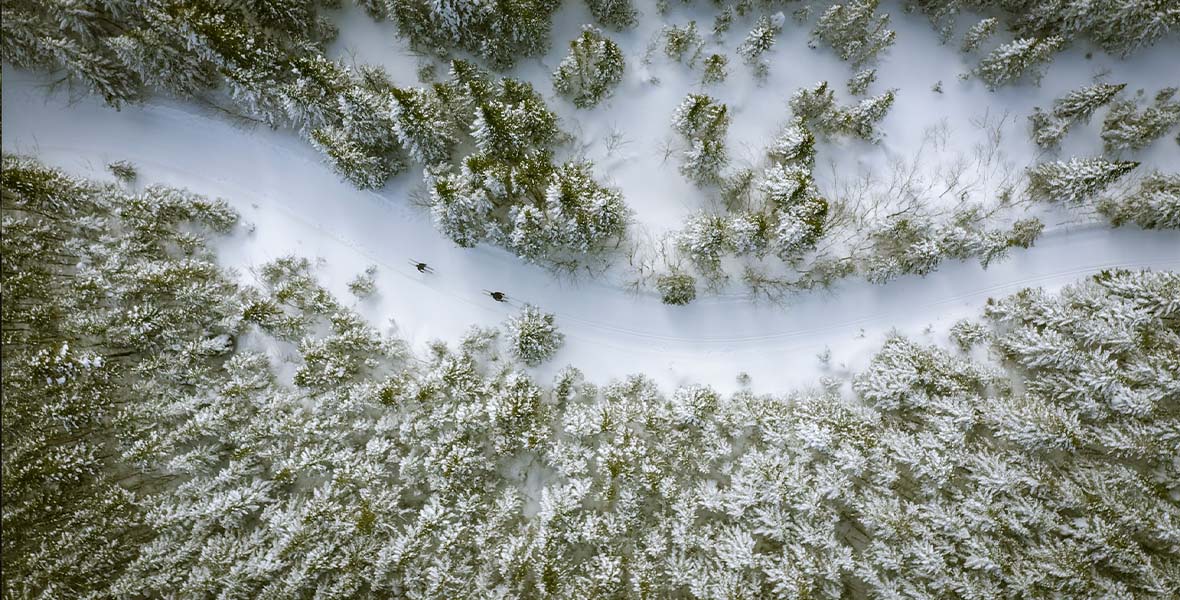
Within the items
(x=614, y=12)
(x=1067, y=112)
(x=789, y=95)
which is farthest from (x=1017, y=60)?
(x=614, y=12)

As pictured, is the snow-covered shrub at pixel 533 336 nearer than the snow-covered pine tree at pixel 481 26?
No

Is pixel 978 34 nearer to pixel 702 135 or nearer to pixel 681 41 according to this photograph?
pixel 702 135

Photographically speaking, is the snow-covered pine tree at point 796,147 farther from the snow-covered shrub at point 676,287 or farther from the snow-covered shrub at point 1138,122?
the snow-covered shrub at point 1138,122

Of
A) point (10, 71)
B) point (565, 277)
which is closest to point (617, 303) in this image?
point (565, 277)

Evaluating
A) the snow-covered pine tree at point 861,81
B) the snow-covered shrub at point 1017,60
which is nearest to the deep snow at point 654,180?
the snow-covered pine tree at point 861,81

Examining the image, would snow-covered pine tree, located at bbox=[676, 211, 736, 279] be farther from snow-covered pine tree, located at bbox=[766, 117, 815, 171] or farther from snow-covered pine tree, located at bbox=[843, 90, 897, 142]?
snow-covered pine tree, located at bbox=[843, 90, 897, 142]

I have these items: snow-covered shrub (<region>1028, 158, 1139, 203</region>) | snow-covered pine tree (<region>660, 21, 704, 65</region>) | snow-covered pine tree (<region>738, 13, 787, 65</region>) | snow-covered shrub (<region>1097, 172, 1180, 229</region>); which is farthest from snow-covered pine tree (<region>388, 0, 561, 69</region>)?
snow-covered shrub (<region>1097, 172, 1180, 229</region>)

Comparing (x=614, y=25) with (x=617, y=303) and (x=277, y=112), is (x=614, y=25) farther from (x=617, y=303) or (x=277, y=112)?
(x=277, y=112)
